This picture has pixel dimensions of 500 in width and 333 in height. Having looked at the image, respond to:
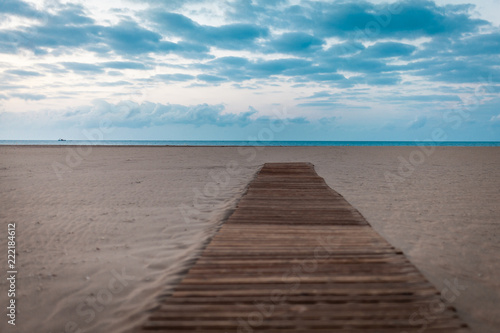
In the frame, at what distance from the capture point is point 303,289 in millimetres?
2500

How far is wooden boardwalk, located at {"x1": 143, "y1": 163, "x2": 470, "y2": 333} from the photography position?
213 cm

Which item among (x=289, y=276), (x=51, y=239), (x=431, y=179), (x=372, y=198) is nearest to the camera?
(x=289, y=276)

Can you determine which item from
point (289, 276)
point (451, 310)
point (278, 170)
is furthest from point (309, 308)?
point (278, 170)

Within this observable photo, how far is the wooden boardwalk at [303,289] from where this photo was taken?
2.13m

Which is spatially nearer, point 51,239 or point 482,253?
point 482,253

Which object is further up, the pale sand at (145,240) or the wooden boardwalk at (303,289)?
the wooden boardwalk at (303,289)

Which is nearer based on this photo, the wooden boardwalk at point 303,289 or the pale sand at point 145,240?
the wooden boardwalk at point 303,289

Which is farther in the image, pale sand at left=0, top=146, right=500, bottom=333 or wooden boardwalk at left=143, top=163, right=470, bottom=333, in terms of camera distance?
pale sand at left=0, top=146, right=500, bottom=333

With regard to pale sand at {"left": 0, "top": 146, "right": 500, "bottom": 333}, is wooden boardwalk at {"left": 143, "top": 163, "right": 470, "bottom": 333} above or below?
above

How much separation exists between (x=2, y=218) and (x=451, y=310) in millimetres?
6740

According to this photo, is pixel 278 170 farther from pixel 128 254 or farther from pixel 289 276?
pixel 289 276

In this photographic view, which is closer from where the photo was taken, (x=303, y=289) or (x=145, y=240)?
(x=303, y=289)

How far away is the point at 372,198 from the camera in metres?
7.24

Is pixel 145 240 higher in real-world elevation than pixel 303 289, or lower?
lower
